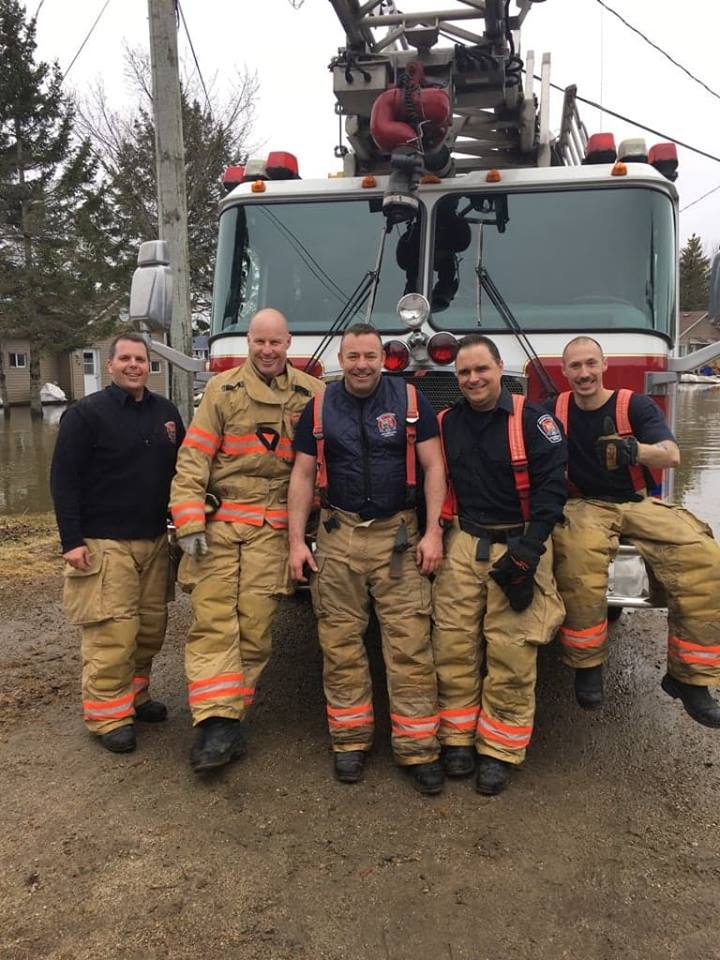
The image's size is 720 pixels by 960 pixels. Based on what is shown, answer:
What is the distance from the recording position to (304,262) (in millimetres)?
4320

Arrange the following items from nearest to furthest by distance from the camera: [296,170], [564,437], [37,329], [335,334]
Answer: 1. [564,437]
2. [335,334]
3. [296,170]
4. [37,329]

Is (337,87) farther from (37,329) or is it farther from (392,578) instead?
(37,329)

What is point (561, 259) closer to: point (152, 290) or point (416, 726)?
point (152, 290)

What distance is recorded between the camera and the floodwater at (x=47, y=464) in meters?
9.68

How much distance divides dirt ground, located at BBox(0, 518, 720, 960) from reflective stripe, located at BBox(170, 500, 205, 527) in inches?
41.0

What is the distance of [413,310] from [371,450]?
1017 millimetres

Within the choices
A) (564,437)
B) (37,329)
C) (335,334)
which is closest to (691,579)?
(564,437)

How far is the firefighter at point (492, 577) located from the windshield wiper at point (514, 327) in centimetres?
68

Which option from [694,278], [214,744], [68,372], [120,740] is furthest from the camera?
[694,278]

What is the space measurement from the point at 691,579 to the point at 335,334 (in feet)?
6.86

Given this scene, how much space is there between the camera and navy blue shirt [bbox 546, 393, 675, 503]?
3283mm

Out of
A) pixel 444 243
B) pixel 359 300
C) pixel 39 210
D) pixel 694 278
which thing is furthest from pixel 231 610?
pixel 694 278

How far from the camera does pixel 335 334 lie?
4.16 metres

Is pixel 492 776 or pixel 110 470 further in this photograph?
pixel 110 470
